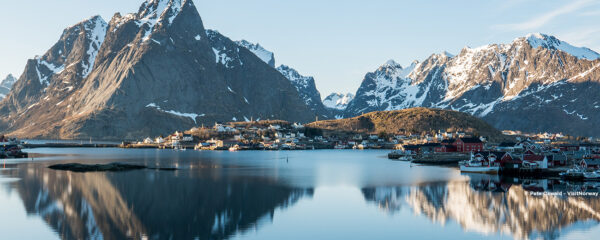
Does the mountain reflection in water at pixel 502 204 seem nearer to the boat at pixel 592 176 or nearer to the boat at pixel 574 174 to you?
the boat at pixel 574 174

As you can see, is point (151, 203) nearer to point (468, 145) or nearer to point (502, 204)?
point (502, 204)

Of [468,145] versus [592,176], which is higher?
[468,145]

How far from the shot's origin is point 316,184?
7350 cm

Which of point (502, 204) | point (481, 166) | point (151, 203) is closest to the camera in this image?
point (502, 204)

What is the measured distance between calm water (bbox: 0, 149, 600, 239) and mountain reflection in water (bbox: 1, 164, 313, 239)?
87 mm

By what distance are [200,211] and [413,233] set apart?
703 inches

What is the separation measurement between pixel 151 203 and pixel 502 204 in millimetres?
31651

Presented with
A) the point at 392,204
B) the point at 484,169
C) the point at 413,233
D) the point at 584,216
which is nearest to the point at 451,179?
the point at 484,169

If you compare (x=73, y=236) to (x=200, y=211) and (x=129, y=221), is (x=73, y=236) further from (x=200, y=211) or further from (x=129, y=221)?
(x=200, y=211)

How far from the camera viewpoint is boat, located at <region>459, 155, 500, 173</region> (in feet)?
277

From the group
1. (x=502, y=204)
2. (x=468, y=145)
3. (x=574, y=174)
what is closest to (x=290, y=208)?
(x=502, y=204)

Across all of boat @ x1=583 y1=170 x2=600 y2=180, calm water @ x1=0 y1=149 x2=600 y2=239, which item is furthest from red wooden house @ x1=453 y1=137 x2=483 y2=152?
boat @ x1=583 y1=170 x2=600 y2=180

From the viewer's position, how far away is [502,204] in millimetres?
52625

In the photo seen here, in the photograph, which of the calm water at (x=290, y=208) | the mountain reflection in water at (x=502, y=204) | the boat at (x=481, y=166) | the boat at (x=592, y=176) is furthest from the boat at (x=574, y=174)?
the boat at (x=481, y=166)
